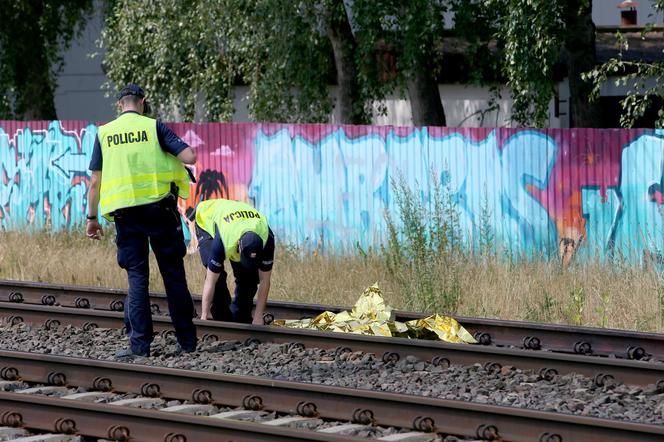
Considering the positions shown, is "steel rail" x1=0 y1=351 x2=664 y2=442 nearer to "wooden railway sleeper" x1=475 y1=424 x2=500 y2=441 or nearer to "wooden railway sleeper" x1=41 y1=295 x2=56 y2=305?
"wooden railway sleeper" x1=475 y1=424 x2=500 y2=441

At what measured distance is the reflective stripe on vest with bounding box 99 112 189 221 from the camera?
874 centimetres

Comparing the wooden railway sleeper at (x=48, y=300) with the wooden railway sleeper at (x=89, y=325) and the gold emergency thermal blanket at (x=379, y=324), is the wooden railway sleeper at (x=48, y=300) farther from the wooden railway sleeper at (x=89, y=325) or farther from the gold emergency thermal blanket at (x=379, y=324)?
the gold emergency thermal blanket at (x=379, y=324)

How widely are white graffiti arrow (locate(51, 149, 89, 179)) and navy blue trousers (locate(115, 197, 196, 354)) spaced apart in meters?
9.48

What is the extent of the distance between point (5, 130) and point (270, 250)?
1107 cm

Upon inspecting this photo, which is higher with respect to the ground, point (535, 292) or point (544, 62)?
point (544, 62)

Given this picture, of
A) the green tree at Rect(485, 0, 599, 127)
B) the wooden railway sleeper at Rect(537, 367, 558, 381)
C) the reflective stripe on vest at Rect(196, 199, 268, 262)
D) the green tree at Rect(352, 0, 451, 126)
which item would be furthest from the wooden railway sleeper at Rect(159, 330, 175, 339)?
the green tree at Rect(352, 0, 451, 126)

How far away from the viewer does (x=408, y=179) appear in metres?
15.3

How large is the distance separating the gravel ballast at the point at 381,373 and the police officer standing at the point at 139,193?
55 centimetres

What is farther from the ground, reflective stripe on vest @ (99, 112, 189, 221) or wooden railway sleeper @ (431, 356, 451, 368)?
reflective stripe on vest @ (99, 112, 189, 221)

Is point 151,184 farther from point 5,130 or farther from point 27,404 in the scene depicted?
point 5,130

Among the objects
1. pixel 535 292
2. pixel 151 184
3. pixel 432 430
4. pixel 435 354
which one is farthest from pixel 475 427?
pixel 535 292

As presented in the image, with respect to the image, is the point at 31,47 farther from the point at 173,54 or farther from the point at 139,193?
the point at 139,193

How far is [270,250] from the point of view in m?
9.60

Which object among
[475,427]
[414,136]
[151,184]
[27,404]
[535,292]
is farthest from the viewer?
[414,136]
